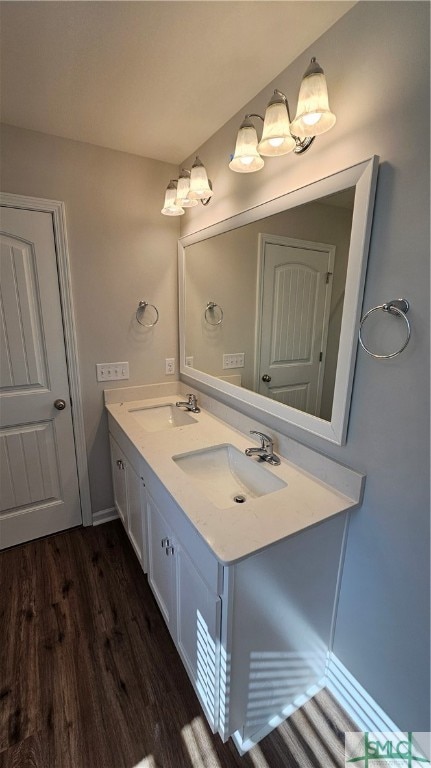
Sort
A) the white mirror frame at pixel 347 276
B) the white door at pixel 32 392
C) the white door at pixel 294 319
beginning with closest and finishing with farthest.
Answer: the white mirror frame at pixel 347 276
the white door at pixel 294 319
the white door at pixel 32 392

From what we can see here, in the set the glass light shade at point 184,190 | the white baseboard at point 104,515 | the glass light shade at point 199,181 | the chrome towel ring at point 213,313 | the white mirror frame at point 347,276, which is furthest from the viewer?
the white baseboard at point 104,515

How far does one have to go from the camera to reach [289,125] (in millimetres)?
1055

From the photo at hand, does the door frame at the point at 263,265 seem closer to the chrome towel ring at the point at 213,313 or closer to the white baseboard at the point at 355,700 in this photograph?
the chrome towel ring at the point at 213,313

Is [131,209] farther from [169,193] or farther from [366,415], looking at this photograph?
[366,415]

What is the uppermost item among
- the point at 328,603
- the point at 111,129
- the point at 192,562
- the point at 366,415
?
the point at 111,129

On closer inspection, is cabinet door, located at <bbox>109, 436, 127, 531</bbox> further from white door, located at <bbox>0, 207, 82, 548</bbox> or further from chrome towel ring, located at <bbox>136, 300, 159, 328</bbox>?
chrome towel ring, located at <bbox>136, 300, 159, 328</bbox>

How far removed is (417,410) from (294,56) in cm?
132

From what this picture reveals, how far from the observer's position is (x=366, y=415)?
3.39 ft

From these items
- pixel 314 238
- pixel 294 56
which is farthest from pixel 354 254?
pixel 294 56

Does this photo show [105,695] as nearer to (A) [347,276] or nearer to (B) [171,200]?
(A) [347,276]

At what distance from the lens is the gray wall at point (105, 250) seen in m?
1.70

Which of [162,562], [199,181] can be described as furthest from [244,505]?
[199,181]

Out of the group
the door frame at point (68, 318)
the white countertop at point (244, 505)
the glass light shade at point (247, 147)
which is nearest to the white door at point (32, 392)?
the door frame at point (68, 318)

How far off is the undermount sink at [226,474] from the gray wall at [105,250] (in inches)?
36.4
